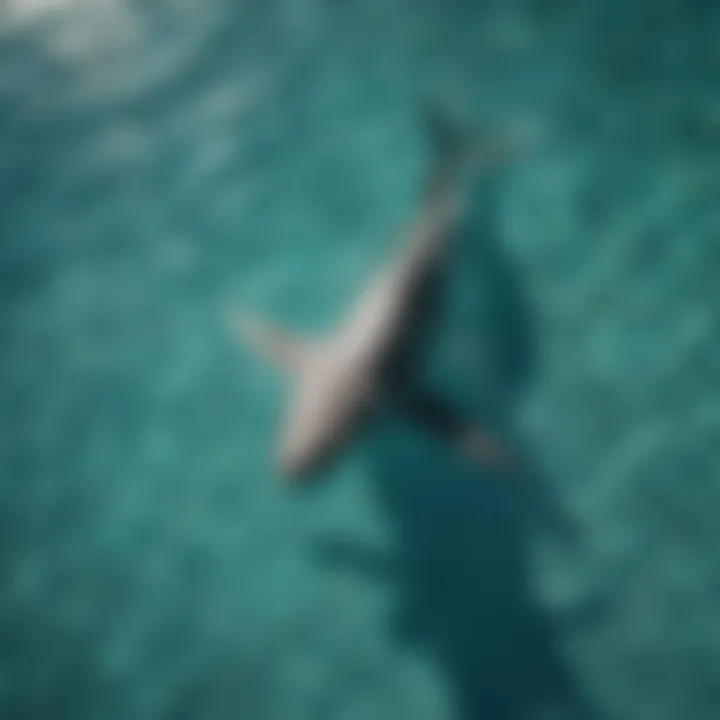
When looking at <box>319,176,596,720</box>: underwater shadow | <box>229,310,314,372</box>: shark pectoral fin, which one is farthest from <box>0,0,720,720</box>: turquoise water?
<box>229,310,314,372</box>: shark pectoral fin

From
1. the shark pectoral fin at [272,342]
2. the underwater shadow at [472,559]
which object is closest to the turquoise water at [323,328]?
the underwater shadow at [472,559]

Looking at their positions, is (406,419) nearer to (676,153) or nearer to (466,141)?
(466,141)

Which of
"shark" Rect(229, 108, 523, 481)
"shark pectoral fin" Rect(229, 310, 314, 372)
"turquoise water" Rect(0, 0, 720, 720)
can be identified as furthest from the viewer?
"shark pectoral fin" Rect(229, 310, 314, 372)

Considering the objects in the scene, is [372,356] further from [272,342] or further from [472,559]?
[472,559]

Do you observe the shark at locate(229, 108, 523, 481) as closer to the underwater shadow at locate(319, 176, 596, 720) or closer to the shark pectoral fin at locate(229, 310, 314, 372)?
the shark pectoral fin at locate(229, 310, 314, 372)

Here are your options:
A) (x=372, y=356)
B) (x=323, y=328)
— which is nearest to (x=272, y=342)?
(x=323, y=328)

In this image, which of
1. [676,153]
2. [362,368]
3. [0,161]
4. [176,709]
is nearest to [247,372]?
[362,368]

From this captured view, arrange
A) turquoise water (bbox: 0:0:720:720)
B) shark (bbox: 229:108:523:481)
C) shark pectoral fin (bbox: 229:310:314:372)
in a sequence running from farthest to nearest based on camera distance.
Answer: shark pectoral fin (bbox: 229:310:314:372) → turquoise water (bbox: 0:0:720:720) → shark (bbox: 229:108:523:481)
